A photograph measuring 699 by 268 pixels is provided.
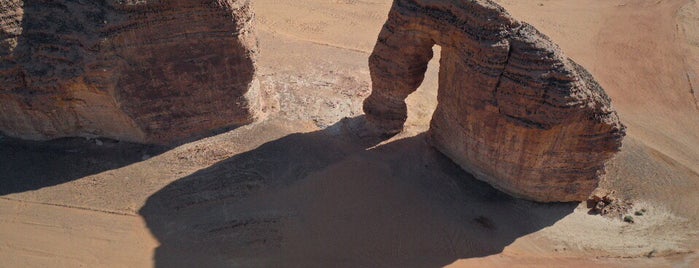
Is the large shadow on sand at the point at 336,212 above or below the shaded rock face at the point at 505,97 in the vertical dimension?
below

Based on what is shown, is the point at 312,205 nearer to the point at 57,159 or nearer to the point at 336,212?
the point at 336,212

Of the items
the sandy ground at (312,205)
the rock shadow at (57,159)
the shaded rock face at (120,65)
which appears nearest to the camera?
the sandy ground at (312,205)

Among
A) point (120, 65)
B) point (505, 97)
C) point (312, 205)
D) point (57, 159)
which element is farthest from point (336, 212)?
point (57, 159)

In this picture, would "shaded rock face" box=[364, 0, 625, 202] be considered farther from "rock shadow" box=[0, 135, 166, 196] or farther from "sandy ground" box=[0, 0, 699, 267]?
"rock shadow" box=[0, 135, 166, 196]

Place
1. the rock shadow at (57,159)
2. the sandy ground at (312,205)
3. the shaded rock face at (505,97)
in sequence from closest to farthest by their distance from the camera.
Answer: the shaded rock face at (505,97) < the sandy ground at (312,205) < the rock shadow at (57,159)

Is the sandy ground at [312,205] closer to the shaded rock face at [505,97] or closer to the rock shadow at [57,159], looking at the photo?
the rock shadow at [57,159]

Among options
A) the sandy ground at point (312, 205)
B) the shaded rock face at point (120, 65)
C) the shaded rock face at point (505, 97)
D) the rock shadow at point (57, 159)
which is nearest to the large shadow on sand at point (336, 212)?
the sandy ground at point (312, 205)

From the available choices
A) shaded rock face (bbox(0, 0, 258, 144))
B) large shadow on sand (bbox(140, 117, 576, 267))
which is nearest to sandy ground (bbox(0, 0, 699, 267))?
large shadow on sand (bbox(140, 117, 576, 267))
